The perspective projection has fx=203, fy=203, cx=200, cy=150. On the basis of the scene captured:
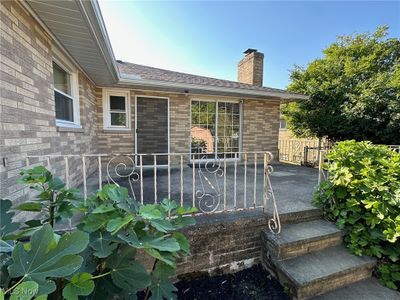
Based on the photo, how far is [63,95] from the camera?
3520 millimetres

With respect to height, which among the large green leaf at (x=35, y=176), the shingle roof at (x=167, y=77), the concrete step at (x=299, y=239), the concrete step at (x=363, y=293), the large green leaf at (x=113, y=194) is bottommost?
the concrete step at (x=363, y=293)

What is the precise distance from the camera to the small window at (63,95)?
328 centimetres

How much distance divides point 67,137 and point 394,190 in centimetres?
458

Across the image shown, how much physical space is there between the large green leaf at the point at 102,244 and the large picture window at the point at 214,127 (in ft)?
17.5

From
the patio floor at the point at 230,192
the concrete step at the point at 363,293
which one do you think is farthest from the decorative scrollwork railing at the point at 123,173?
the concrete step at the point at 363,293

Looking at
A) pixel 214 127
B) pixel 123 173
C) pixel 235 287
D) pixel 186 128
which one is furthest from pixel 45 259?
pixel 214 127

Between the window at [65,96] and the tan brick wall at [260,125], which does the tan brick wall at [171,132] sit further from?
the tan brick wall at [260,125]

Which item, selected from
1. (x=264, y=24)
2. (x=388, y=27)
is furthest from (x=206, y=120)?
(x=388, y=27)

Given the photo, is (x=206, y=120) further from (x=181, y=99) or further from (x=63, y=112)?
(x=63, y=112)

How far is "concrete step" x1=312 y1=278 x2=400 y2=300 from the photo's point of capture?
203 centimetres

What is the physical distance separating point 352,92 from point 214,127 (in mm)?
5528

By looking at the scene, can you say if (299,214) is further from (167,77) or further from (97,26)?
(167,77)

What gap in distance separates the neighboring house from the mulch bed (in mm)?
1592

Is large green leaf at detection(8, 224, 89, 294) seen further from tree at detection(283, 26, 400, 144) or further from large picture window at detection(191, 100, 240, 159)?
tree at detection(283, 26, 400, 144)
